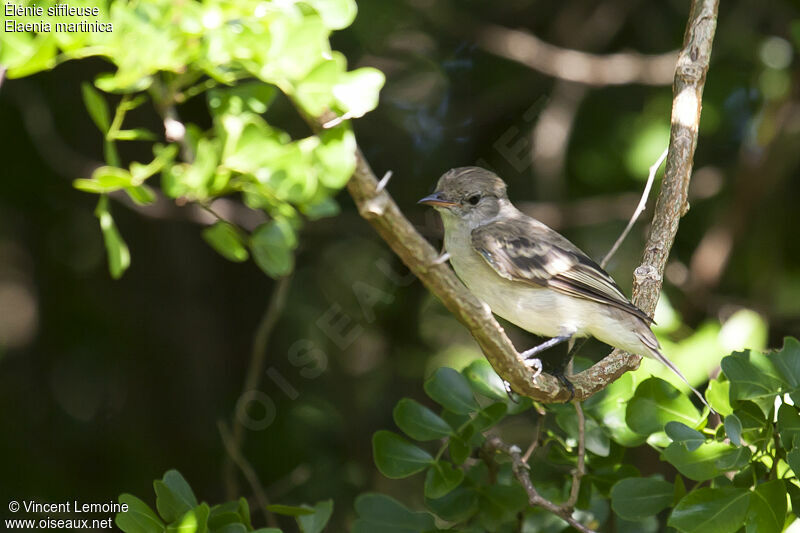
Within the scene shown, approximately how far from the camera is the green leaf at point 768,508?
2500 millimetres

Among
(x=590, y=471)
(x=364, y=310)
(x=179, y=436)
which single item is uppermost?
(x=590, y=471)

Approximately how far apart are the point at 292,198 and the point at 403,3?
135 inches

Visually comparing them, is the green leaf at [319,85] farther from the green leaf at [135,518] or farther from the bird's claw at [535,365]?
the green leaf at [135,518]

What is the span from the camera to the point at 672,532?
12.1 feet

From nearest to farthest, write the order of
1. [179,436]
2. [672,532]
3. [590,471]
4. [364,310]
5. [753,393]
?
[753,393], [590,471], [672,532], [179,436], [364,310]

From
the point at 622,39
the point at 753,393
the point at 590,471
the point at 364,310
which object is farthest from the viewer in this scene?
the point at 622,39

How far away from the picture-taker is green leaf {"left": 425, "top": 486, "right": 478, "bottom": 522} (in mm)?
3064

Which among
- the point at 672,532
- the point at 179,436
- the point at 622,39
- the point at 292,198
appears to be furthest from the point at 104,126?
the point at 622,39

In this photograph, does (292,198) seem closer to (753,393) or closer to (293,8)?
(293,8)

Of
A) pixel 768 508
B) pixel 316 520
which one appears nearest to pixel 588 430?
pixel 768 508

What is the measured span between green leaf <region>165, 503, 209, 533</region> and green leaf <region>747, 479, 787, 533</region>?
5.21ft

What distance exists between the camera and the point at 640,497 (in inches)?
111

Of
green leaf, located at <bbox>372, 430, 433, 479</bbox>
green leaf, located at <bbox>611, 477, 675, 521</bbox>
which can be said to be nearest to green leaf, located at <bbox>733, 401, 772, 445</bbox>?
green leaf, located at <bbox>611, 477, 675, 521</bbox>

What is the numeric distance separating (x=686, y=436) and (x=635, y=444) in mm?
416
